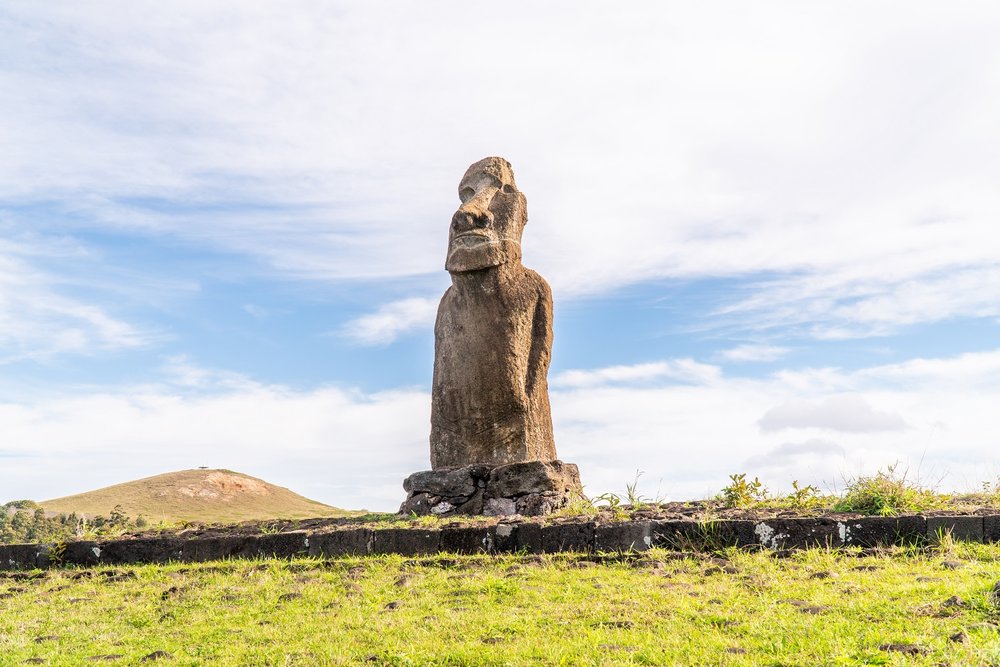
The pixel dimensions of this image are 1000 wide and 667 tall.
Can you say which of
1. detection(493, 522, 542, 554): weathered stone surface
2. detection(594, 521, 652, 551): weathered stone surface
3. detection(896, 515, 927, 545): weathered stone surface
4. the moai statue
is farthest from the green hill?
detection(896, 515, 927, 545): weathered stone surface

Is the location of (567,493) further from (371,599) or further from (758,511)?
(371,599)

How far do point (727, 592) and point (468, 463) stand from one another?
557 centimetres

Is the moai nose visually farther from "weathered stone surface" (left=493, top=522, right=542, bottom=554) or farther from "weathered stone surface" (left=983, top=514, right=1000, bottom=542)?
"weathered stone surface" (left=983, top=514, right=1000, bottom=542)

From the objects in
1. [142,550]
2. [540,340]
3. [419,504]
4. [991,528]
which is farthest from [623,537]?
[142,550]

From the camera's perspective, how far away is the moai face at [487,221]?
1212cm

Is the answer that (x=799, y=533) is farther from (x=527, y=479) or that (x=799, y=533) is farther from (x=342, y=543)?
(x=342, y=543)

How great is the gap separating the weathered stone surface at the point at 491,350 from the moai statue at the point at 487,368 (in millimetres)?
13

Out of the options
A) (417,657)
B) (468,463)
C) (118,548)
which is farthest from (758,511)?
(118,548)

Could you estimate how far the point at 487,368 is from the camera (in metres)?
12.2

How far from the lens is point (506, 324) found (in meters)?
12.2

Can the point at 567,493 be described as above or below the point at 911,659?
above

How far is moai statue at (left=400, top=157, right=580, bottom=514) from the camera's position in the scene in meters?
11.9

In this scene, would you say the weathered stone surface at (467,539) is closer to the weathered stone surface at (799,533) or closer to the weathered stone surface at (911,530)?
the weathered stone surface at (799,533)

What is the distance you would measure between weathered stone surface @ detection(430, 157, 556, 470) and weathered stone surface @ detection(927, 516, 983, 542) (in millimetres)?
4913
